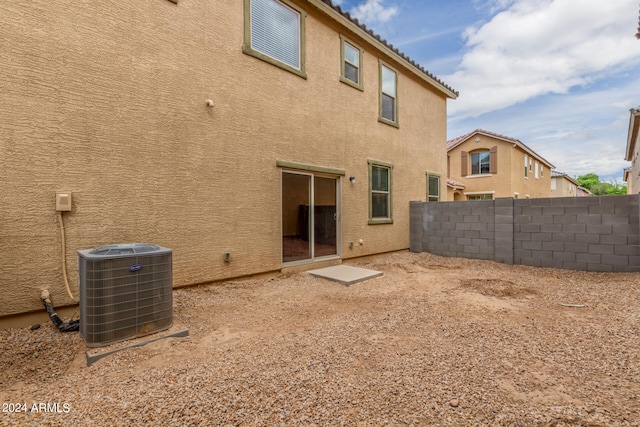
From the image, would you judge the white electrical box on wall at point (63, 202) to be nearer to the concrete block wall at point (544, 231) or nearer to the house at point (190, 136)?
the house at point (190, 136)

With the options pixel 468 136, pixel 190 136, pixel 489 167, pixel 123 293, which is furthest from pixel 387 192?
pixel 468 136

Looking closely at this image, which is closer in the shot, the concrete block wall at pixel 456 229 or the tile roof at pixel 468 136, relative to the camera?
the concrete block wall at pixel 456 229

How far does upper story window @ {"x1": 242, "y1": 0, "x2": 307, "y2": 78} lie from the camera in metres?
5.63

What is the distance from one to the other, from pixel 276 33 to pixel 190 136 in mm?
3069

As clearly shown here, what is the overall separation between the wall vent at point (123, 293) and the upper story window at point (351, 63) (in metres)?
6.18

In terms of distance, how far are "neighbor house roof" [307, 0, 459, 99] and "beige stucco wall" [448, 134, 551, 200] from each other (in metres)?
8.71

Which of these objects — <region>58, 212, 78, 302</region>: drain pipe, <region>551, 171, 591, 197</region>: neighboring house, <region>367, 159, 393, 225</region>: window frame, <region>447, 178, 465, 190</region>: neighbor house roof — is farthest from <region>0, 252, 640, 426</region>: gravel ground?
<region>551, 171, 591, 197</region>: neighboring house

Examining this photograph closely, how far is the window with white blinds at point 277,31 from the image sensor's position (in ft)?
18.9

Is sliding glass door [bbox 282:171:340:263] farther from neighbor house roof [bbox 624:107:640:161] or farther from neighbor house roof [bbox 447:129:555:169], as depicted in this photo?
neighbor house roof [bbox 447:129:555:169]

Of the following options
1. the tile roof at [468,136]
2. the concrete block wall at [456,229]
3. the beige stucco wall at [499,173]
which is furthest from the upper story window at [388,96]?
the tile roof at [468,136]

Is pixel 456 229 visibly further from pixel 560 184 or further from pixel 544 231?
pixel 560 184

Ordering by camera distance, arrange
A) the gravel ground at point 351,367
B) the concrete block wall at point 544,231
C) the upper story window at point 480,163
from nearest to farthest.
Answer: the gravel ground at point 351,367 → the concrete block wall at point 544,231 → the upper story window at point 480,163

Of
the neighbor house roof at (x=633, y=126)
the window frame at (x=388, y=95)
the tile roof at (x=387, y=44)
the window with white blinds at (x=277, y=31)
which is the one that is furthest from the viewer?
the neighbor house roof at (x=633, y=126)

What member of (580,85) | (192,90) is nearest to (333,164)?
(192,90)
